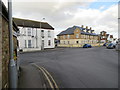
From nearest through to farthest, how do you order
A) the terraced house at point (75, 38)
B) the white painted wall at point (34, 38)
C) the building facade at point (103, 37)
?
the white painted wall at point (34, 38), the terraced house at point (75, 38), the building facade at point (103, 37)

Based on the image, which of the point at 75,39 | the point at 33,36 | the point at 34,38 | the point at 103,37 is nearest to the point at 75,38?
the point at 75,39

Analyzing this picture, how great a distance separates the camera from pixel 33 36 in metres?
27.3

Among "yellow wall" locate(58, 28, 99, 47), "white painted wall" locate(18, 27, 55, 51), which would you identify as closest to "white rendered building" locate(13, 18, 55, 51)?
"white painted wall" locate(18, 27, 55, 51)

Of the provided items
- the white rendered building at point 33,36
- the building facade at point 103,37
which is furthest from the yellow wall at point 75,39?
the building facade at point 103,37

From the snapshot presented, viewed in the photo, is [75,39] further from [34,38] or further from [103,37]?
[103,37]

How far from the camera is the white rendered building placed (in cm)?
2517

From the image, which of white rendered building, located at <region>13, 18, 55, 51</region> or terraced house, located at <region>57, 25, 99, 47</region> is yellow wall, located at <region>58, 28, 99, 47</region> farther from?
white rendered building, located at <region>13, 18, 55, 51</region>

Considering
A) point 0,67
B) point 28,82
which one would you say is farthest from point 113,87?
point 0,67

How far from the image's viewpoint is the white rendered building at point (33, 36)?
25172 mm

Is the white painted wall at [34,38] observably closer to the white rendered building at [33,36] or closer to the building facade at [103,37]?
the white rendered building at [33,36]

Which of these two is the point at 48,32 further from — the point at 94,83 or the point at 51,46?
the point at 94,83

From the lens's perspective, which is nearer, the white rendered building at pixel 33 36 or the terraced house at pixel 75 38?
the white rendered building at pixel 33 36

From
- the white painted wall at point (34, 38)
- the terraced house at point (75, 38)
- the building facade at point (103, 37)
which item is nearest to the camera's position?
the white painted wall at point (34, 38)

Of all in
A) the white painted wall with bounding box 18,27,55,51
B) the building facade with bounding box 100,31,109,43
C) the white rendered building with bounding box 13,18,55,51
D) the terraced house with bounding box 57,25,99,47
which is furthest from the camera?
the building facade with bounding box 100,31,109,43
